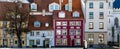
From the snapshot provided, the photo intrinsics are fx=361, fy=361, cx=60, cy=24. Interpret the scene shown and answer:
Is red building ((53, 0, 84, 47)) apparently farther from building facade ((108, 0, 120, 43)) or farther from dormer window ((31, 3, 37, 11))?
building facade ((108, 0, 120, 43))

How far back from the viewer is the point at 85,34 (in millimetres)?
47594

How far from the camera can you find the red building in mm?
45844

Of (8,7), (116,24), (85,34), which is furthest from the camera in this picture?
(116,24)

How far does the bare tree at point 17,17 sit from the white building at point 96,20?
846 cm

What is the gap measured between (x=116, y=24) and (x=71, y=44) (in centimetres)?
1609

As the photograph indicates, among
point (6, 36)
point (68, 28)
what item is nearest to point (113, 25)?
point (68, 28)

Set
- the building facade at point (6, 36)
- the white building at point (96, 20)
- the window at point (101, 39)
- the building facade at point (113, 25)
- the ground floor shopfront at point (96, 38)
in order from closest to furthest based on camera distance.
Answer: the building facade at point (6, 36) < the ground floor shopfront at point (96, 38) < the window at point (101, 39) < the white building at point (96, 20) < the building facade at point (113, 25)

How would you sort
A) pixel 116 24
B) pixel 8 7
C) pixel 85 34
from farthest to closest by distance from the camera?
1. pixel 116 24
2. pixel 85 34
3. pixel 8 7

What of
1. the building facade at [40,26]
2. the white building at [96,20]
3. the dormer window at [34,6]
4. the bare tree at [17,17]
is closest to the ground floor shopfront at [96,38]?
the white building at [96,20]

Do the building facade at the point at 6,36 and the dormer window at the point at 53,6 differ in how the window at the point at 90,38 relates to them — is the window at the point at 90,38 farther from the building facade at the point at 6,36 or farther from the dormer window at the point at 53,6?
the building facade at the point at 6,36

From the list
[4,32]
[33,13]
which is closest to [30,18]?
[33,13]

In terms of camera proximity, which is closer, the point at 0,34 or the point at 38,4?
the point at 0,34

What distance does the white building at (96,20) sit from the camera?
4759 cm

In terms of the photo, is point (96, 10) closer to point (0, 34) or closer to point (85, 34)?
point (85, 34)
